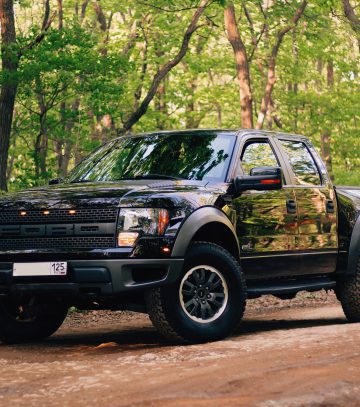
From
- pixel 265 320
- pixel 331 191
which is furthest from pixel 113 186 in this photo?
pixel 265 320

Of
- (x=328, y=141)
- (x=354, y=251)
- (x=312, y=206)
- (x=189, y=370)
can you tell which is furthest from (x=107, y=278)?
(x=328, y=141)

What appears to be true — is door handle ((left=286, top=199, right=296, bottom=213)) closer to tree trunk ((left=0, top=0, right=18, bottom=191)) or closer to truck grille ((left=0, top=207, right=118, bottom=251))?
truck grille ((left=0, top=207, right=118, bottom=251))

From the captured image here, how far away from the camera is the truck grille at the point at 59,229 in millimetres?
7234

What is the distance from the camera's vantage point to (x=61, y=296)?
7371 mm

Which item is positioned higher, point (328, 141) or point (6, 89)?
point (6, 89)

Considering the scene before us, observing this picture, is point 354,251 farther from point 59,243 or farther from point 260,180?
point 59,243

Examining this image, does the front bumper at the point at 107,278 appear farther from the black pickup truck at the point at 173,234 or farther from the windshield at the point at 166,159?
the windshield at the point at 166,159

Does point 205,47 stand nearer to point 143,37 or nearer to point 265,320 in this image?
point 143,37

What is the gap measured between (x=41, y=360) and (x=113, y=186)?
1538 millimetres

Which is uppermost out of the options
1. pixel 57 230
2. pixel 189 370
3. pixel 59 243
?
pixel 57 230

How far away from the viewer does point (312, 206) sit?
30.0 ft

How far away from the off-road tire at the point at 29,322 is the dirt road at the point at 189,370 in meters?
0.15

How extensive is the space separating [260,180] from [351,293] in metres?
2.26

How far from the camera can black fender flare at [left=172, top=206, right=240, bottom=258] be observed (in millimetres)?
7316
